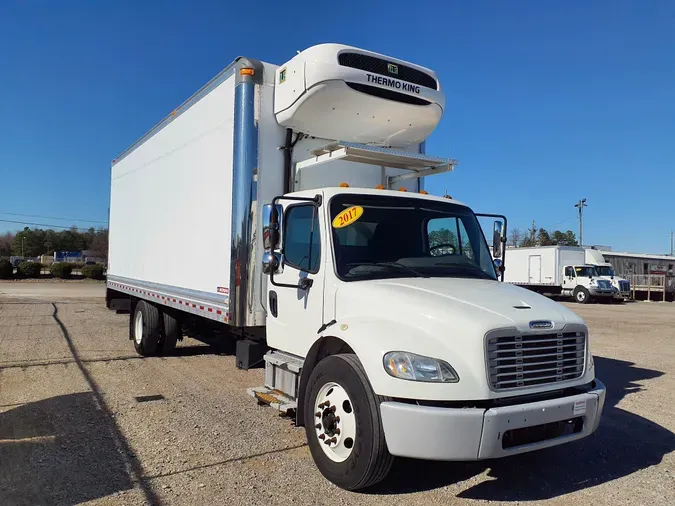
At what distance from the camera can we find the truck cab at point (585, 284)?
1198 inches

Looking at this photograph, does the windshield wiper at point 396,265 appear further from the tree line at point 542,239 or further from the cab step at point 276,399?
the tree line at point 542,239

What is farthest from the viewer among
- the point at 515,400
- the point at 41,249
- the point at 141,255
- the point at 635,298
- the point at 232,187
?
the point at 41,249

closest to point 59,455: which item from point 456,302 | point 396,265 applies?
point 396,265

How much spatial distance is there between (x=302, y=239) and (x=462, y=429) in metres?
2.31

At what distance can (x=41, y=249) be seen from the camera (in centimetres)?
8944

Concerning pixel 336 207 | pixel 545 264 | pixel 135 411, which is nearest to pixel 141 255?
pixel 135 411

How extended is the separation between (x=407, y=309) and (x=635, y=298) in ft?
133

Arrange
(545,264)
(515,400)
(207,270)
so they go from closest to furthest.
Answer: (515,400) < (207,270) < (545,264)

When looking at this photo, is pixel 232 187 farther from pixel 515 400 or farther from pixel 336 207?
pixel 515 400

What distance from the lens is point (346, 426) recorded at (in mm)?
3941

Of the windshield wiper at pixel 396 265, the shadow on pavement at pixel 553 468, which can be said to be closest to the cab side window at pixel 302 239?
the windshield wiper at pixel 396 265

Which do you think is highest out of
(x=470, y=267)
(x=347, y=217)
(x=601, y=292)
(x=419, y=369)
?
(x=347, y=217)

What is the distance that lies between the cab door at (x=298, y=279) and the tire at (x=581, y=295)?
96.5 ft

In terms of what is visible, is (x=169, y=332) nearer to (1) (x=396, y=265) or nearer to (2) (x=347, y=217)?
(2) (x=347, y=217)
